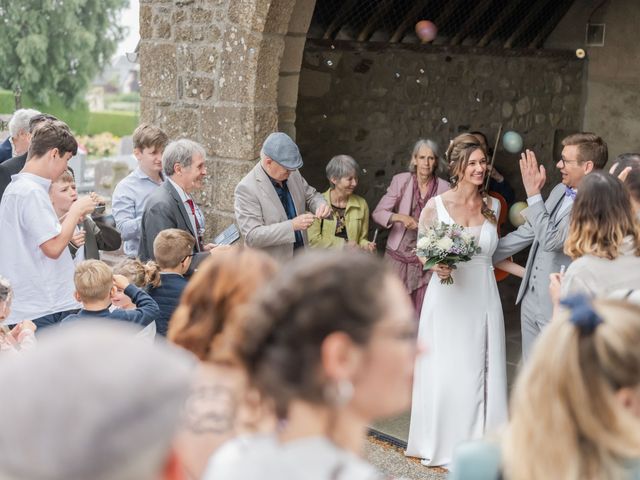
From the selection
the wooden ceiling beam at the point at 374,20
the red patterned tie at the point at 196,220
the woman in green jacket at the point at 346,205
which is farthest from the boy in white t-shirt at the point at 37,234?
the wooden ceiling beam at the point at 374,20

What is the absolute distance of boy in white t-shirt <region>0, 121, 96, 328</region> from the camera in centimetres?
474

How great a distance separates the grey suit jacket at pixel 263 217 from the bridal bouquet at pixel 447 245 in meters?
0.86

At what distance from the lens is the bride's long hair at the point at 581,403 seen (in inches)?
78.6

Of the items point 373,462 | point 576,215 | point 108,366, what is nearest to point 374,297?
point 108,366

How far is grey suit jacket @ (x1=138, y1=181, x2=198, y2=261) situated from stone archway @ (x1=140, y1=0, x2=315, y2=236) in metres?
1.12

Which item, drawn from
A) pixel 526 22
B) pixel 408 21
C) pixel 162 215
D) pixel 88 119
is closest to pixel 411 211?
pixel 408 21

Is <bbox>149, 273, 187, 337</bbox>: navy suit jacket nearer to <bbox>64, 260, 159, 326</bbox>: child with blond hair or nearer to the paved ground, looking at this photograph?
<bbox>64, 260, 159, 326</bbox>: child with blond hair

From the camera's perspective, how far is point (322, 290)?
5.47 ft

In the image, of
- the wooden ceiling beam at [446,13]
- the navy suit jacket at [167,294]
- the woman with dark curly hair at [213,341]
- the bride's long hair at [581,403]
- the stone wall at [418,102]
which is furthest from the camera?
the wooden ceiling beam at [446,13]

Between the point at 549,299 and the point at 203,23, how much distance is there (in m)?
3.17

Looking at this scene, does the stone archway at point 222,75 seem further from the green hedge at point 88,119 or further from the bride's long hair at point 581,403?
the green hedge at point 88,119

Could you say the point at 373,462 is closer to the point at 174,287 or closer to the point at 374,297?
the point at 174,287

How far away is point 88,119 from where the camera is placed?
48.2 metres

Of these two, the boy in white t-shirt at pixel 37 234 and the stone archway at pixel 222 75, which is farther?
the stone archway at pixel 222 75
